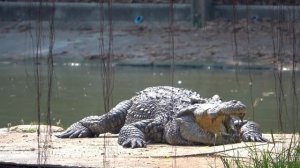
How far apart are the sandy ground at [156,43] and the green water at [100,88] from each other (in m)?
0.68

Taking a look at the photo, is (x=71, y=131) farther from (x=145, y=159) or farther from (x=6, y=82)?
(x=6, y=82)

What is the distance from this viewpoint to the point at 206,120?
22.8ft

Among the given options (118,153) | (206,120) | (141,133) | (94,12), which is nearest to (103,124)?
(141,133)

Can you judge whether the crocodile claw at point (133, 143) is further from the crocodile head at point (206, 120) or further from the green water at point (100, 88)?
the green water at point (100, 88)

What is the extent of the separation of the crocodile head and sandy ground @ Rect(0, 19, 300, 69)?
10.2 meters

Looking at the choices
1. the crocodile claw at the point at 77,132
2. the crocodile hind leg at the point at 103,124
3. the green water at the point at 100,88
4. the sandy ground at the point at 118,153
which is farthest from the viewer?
the green water at the point at 100,88

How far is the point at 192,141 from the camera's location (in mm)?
7043

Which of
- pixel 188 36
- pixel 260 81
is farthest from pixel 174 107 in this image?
pixel 188 36

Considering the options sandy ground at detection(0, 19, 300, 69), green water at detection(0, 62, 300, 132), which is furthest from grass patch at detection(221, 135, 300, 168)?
sandy ground at detection(0, 19, 300, 69)

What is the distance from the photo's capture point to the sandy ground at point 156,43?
18.3 meters

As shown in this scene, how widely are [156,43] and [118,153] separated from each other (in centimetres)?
1335

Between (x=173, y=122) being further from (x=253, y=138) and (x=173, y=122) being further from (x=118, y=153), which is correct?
(x=118, y=153)

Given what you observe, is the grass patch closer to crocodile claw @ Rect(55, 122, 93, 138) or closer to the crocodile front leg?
the crocodile front leg

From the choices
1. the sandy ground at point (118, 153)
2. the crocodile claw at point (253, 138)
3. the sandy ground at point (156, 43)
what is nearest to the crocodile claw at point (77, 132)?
the sandy ground at point (118, 153)
